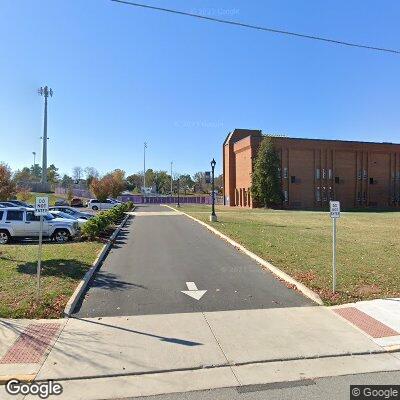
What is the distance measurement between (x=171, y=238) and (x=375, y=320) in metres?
12.5

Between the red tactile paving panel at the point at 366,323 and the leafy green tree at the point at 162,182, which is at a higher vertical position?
the leafy green tree at the point at 162,182

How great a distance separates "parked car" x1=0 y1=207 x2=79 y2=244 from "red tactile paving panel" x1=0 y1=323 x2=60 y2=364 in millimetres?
12082

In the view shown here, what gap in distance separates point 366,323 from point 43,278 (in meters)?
6.85

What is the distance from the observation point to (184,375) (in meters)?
5.02

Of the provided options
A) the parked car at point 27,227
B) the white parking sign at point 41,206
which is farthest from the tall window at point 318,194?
the white parking sign at point 41,206

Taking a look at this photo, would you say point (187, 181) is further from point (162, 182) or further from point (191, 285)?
point (191, 285)

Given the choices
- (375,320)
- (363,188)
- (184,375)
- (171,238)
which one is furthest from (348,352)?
(363,188)

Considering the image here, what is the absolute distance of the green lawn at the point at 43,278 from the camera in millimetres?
7320

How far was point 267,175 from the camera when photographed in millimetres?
57281

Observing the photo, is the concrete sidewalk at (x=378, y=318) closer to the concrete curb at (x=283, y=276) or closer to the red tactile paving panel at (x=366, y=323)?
the red tactile paving panel at (x=366, y=323)

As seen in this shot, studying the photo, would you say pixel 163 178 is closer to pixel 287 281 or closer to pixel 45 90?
pixel 45 90

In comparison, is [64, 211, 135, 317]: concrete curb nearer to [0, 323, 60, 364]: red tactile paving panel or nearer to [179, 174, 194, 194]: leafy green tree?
[0, 323, 60, 364]: red tactile paving panel

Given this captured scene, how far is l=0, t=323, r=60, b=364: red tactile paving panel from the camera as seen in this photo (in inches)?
210

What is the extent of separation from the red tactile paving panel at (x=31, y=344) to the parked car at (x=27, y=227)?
1208 centimetres
